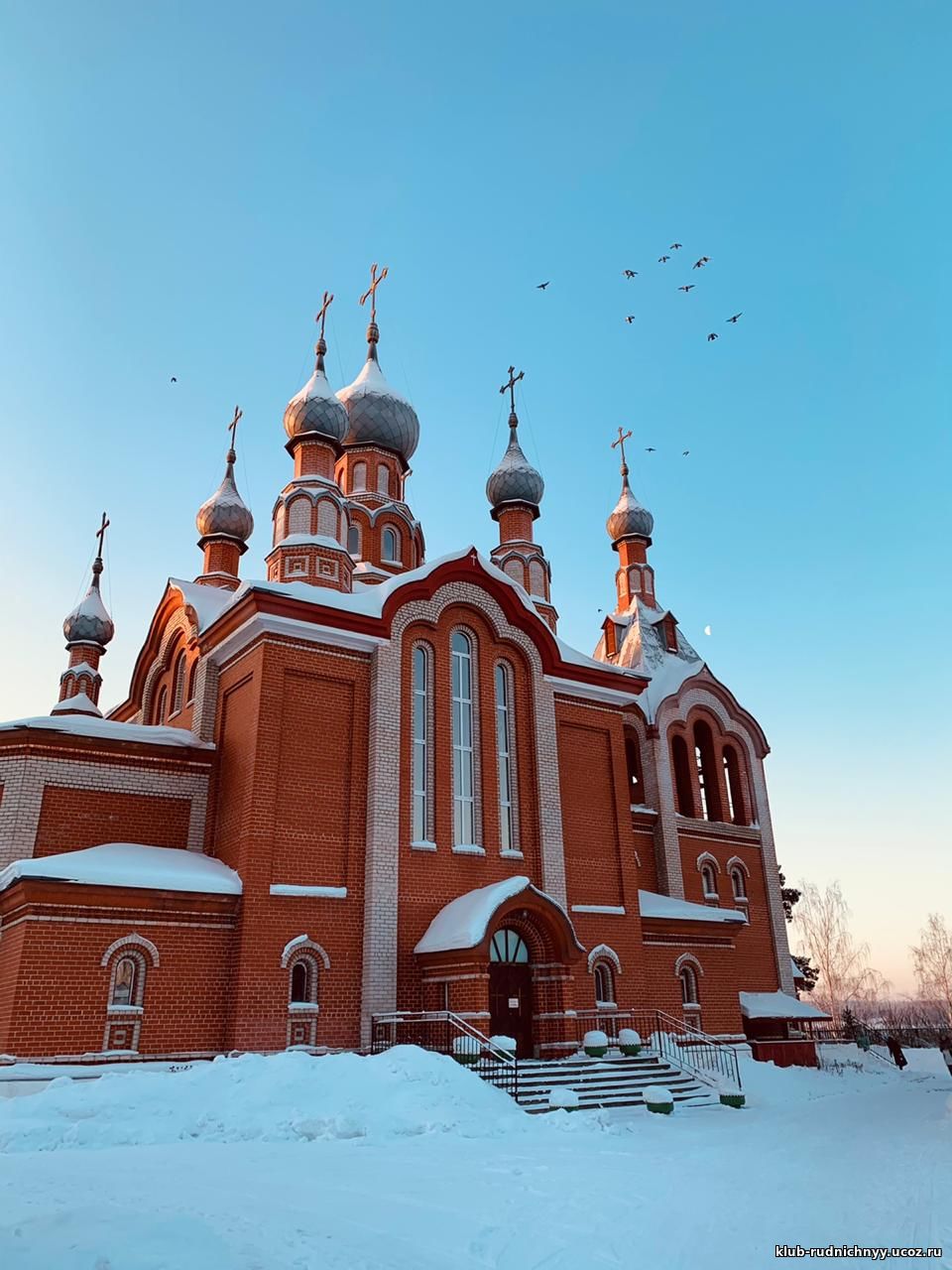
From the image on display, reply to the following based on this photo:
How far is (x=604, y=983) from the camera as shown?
1669cm

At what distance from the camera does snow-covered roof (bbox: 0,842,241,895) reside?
41.3 ft

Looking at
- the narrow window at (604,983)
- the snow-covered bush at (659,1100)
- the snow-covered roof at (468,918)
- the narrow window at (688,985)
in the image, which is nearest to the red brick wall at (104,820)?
the snow-covered roof at (468,918)

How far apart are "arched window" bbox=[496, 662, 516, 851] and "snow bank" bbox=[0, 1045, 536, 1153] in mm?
6058

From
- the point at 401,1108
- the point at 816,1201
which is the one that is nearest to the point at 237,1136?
the point at 401,1108

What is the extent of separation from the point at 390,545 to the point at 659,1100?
13821mm

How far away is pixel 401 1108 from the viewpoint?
9.52 meters

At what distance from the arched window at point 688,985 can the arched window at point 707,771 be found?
5.91 meters

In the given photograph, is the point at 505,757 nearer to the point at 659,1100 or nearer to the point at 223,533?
the point at 659,1100

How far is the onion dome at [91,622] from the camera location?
25062 millimetres

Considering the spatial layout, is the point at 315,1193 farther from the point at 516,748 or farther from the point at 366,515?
the point at 366,515

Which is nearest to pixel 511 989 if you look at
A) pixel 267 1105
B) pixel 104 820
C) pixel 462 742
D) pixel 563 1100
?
pixel 563 1100

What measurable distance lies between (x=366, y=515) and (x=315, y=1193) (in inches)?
687

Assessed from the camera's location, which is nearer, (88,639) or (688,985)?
(688,985)

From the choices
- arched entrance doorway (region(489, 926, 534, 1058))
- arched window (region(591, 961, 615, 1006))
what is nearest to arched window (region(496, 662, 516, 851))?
arched entrance doorway (region(489, 926, 534, 1058))
